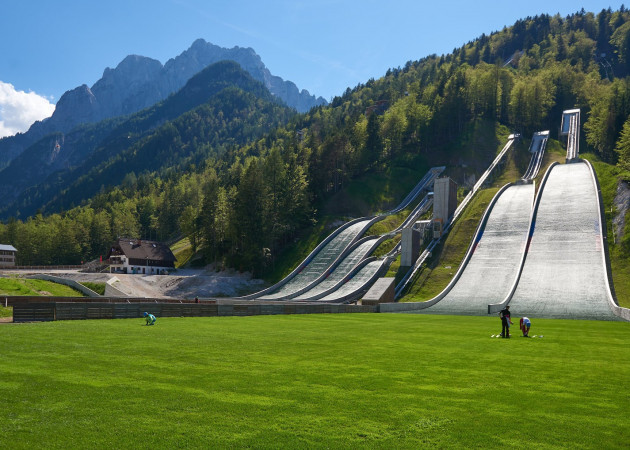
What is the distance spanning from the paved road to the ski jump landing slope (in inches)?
65.5

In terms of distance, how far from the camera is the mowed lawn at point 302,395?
26.5 ft

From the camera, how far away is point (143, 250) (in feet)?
308

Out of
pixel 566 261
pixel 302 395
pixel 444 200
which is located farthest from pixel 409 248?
pixel 302 395

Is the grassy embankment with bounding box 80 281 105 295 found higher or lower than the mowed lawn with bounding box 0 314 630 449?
lower

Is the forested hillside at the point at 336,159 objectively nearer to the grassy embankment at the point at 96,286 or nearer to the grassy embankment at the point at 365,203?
the grassy embankment at the point at 365,203

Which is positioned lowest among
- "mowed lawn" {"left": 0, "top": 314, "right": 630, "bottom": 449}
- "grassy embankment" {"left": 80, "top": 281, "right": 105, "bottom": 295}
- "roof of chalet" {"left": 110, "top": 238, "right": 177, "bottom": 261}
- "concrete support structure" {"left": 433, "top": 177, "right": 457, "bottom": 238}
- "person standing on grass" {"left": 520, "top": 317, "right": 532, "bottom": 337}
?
"grassy embankment" {"left": 80, "top": 281, "right": 105, "bottom": 295}

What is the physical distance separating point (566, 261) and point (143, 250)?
7703 cm

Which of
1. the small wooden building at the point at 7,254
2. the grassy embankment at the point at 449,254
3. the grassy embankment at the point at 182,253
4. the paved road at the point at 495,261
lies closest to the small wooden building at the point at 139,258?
the grassy embankment at the point at 182,253

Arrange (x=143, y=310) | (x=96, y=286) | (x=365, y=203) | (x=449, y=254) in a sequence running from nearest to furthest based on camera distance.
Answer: (x=143, y=310) < (x=96, y=286) < (x=449, y=254) < (x=365, y=203)

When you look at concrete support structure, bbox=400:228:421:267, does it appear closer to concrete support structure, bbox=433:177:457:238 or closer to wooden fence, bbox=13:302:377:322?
concrete support structure, bbox=433:177:457:238

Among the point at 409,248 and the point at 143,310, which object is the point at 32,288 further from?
the point at 409,248

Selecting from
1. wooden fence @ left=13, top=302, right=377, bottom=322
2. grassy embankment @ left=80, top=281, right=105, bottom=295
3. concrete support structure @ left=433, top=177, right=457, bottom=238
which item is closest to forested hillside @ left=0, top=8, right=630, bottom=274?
concrete support structure @ left=433, top=177, right=457, bottom=238

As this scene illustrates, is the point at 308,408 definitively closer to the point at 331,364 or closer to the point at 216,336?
the point at 331,364

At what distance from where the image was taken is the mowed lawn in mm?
8086
